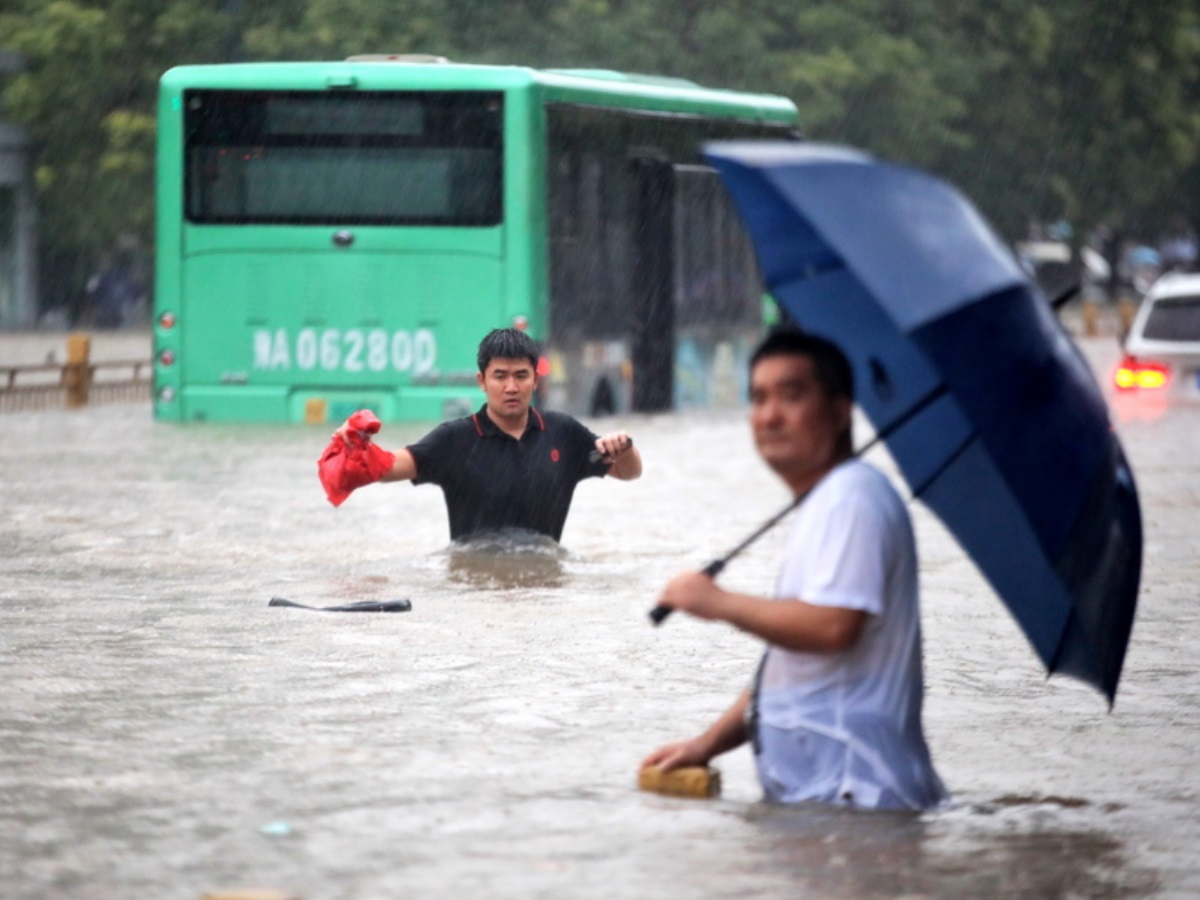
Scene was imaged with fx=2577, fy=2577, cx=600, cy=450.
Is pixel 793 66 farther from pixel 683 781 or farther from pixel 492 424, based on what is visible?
pixel 683 781

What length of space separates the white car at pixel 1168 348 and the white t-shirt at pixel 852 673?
54.9 ft

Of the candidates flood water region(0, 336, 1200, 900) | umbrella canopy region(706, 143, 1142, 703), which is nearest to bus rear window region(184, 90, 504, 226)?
flood water region(0, 336, 1200, 900)

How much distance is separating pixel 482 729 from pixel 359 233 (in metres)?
14.6

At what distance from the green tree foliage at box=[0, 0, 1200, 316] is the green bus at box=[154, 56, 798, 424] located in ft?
59.5

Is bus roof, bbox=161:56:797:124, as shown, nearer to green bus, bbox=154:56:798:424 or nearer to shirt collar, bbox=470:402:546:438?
green bus, bbox=154:56:798:424

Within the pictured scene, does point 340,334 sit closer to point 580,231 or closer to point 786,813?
point 580,231

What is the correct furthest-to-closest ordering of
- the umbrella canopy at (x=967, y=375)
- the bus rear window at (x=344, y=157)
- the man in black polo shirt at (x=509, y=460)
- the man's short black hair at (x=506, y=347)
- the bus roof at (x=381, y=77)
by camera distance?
the bus rear window at (x=344, y=157)
the bus roof at (x=381, y=77)
the man in black polo shirt at (x=509, y=460)
the man's short black hair at (x=506, y=347)
the umbrella canopy at (x=967, y=375)

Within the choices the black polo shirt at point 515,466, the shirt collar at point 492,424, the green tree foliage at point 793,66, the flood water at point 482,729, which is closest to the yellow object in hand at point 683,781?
the flood water at point 482,729

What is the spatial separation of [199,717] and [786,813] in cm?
255

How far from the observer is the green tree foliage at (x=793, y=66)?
42125mm

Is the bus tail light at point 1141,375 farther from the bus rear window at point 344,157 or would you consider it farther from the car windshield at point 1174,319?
the bus rear window at point 344,157

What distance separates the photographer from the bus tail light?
72.9 ft

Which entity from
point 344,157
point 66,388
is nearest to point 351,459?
point 344,157

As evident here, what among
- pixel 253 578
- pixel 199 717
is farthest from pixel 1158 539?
pixel 199 717
